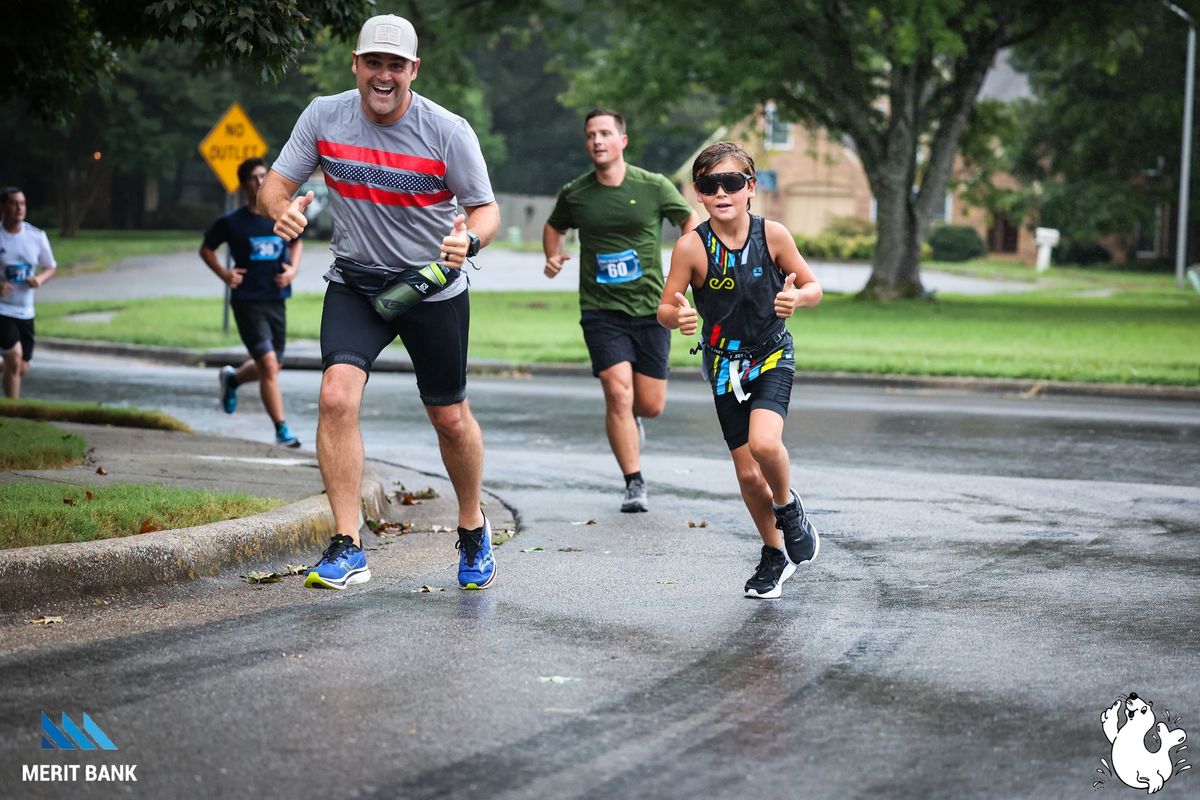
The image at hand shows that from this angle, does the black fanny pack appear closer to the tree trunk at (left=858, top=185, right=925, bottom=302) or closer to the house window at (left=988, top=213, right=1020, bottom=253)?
the tree trunk at (left=858, top=185, right=925, bottom=302)

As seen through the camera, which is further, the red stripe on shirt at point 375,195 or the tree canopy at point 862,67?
the tree canopy at point 862,67

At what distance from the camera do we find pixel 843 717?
15.6 feet

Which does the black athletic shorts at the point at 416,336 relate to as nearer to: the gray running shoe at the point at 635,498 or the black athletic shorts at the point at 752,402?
the black athletic shorts at the point at 752,402

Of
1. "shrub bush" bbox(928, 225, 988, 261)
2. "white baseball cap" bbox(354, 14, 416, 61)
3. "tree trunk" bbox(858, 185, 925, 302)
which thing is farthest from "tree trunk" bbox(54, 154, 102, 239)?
"white baseball cap" bbox(354, 14, 416, 61)

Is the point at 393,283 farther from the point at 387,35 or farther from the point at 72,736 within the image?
the point at 72,736

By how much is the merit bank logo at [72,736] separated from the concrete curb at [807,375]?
12.7m

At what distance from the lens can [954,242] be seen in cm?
6531

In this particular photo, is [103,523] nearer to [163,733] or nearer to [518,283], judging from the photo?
[163,733]

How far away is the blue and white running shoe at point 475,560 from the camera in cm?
669

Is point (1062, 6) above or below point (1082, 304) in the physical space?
→ above

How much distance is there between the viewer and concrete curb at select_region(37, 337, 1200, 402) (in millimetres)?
17734

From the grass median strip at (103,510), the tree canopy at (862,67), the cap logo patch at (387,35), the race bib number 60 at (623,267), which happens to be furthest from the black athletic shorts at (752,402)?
the tree canopy at (862,67)

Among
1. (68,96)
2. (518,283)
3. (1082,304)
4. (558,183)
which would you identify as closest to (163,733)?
(68,96)

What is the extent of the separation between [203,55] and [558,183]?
245 ft
